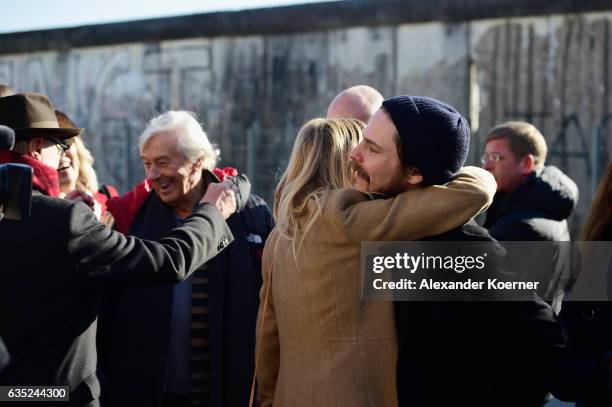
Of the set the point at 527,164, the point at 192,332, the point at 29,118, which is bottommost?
the point at 192,332

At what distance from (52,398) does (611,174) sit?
2046 mm

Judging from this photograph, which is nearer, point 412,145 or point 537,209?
point 412,145

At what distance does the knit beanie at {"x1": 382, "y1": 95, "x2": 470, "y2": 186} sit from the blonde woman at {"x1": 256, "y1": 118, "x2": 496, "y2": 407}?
0.14ft

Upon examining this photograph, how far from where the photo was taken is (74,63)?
504 inches

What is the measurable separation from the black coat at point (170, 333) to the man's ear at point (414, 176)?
4.73 ft

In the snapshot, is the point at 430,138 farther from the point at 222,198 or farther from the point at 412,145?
the point at 222,198

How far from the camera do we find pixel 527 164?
5.26 m

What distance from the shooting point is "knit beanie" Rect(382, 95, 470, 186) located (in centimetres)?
243

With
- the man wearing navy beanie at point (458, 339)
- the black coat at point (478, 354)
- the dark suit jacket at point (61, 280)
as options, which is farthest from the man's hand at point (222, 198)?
the black coat at point (478, 354)

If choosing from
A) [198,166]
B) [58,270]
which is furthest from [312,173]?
[198,166]

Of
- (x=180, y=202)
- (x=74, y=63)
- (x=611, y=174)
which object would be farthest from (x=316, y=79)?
(x=611, y=174)

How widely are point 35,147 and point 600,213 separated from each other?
2.02 m

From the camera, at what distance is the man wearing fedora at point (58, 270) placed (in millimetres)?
2789

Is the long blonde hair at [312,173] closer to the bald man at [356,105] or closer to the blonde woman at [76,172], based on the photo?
the bald man at [356,105]
